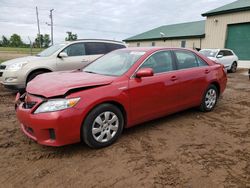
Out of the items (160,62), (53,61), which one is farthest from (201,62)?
(53,61)

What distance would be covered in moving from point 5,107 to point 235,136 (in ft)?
17.0

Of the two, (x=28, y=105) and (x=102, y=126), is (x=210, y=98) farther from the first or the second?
(x=28, y=105)

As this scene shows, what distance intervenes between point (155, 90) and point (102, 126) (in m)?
1.20

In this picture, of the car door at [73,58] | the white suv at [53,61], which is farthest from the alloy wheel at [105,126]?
the car door at [73,58]

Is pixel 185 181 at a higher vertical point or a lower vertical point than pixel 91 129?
lower

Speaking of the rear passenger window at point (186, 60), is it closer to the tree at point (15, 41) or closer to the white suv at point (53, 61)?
the white suv at point (53, 61)

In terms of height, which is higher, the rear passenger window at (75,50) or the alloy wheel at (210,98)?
the rear passenger window at (75,50)

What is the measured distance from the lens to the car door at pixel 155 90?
147 inches

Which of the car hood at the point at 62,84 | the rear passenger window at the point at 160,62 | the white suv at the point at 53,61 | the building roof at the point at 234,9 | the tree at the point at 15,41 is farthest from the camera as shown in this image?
the tree at the point at 15,41

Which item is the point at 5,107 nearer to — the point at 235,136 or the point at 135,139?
the point at 135,139

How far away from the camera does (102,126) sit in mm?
3367

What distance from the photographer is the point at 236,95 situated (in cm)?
745

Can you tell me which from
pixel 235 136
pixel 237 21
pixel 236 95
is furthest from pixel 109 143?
pixel 237 21

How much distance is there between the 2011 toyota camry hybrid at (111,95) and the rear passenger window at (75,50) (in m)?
3.12
